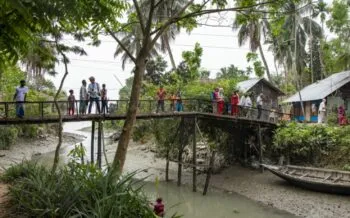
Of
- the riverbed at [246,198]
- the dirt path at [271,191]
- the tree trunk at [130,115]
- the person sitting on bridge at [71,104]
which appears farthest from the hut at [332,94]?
the tree trunk at [130,115]

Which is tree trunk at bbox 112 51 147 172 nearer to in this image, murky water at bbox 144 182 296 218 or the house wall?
murky water at bbox 144 182 296 218

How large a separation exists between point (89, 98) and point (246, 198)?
26.0 ft

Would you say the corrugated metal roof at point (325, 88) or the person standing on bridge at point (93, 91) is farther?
the corrugated metal roof at point (325, 88)

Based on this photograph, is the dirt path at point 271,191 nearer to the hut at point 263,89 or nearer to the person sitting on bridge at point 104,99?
the person sitting on bridge at point 104,99

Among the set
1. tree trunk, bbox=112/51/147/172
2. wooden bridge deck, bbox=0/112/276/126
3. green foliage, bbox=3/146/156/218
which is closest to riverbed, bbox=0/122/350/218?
wooden bridge deck, bbox=0/112/276/126

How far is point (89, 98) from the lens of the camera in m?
15.7

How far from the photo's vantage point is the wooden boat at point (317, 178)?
15922 millimetres

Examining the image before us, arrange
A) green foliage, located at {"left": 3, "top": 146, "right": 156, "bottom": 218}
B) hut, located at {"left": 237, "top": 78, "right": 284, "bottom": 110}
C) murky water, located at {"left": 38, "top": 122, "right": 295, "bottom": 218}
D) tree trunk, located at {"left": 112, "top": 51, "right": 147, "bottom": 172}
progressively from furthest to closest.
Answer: hut, located at {"left": 237, "top": 78, "right": 284, "bottom": 110}
murky water, located at {"left": 38, "top": 122, "right": 295, "bottom": 218}
tree trunk, located at {"left": 112, "top": 51, "right": 147, "bottom": 172}
green foliage, located at {"left": 3, "top": 146, "right": 156, "bottom": 218}

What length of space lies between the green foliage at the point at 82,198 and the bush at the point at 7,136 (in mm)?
20755

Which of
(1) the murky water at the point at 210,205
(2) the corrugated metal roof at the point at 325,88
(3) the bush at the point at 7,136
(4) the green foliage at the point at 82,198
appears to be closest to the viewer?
(4) the green foliage at the point at 82,198

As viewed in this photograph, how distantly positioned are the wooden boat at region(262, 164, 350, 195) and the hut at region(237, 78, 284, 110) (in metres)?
11.6

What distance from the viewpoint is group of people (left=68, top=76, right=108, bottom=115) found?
15297mm

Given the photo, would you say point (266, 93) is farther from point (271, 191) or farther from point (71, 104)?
point (71, 104)

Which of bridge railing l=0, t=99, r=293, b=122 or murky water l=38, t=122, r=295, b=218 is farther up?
bridge railing l=0, t=99, r=293, b=122
